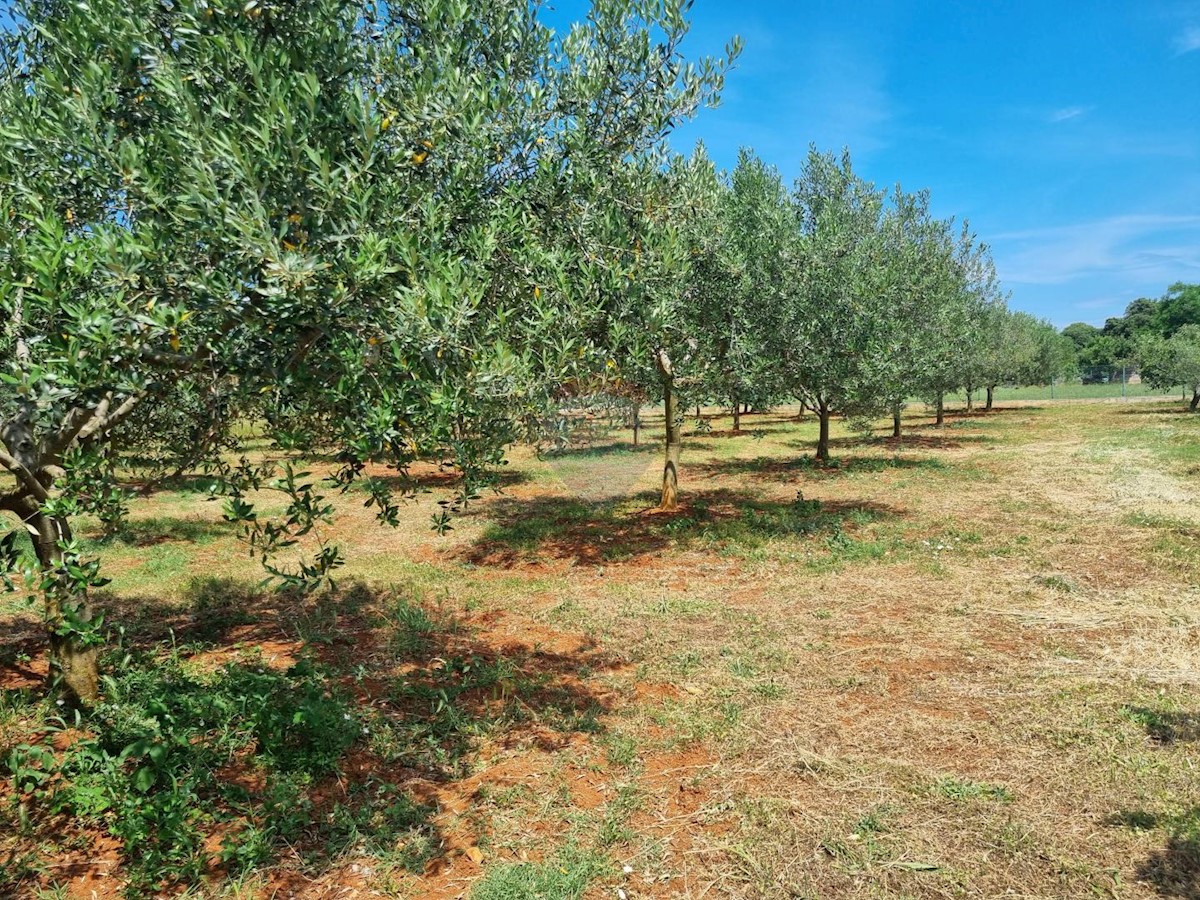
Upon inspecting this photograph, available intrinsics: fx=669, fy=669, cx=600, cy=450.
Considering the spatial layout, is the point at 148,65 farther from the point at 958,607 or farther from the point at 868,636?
the point at 958,607

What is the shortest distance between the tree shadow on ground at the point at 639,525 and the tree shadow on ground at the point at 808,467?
5.33m

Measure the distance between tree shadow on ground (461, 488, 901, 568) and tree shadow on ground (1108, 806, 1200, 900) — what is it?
9.21 meters

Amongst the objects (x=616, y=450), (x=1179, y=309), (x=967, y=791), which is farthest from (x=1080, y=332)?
(x=967, y=791)

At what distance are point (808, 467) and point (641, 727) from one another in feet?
69.8

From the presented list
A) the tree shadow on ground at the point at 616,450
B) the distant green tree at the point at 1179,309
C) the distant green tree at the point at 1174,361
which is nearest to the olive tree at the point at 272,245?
the tree shadow on ground at the point at 616,450

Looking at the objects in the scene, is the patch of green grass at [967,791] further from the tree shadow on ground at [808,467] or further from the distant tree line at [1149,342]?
the distant tree line at [1149,342]

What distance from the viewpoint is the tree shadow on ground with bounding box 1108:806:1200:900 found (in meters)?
4.60

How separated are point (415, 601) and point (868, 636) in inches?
283

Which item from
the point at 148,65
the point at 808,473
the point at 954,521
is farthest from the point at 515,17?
the point at 808,473

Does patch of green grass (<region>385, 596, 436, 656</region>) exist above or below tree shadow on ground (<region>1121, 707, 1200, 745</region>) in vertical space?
above

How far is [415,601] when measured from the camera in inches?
449

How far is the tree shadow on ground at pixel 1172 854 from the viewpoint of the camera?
4.60 m

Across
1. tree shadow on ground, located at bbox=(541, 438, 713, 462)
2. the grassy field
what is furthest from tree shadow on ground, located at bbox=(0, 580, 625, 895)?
tree shadow on ground, located at bbox=(541, 438, 713, 462)

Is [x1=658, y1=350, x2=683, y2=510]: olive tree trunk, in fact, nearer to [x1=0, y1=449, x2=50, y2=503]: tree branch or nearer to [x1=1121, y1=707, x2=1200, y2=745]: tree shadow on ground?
[x1=1121, y1=707, x2=1200, y2=745]: tree shadow on ground
